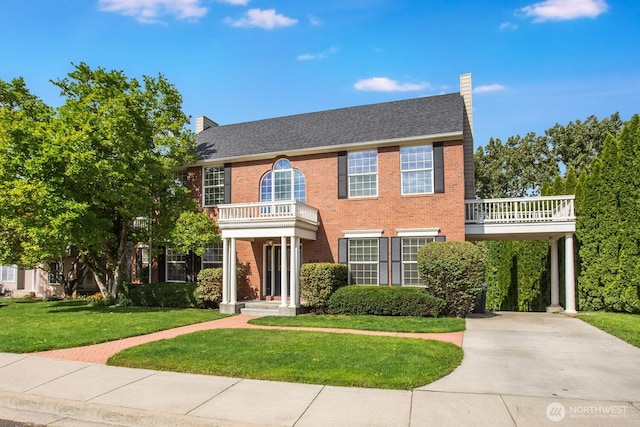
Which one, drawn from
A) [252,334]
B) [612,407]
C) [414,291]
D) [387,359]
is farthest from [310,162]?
[612,407]

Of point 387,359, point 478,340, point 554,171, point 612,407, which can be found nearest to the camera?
point 612,407

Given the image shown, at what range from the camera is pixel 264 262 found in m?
18.2

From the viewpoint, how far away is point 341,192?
17297 mm

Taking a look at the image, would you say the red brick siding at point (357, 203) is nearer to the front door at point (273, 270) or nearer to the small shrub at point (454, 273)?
the front door at point (273, 270)

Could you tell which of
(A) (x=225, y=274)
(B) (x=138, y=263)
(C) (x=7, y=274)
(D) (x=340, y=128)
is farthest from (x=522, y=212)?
(C) (x=7, y=274)

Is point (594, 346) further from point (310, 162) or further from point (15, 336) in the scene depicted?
point (15, 336)

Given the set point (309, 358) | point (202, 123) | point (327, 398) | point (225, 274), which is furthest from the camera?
point (202, 123)

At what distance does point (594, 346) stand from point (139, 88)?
710 inches

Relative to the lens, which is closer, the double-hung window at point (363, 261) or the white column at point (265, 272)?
the double-hung window at point (363, 261)

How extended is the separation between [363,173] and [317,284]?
4.81 m

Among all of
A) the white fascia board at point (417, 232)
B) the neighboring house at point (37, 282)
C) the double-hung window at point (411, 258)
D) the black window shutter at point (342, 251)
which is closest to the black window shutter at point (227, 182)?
the black window shutter at point (342, 251)

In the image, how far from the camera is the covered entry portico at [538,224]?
15.4 meters

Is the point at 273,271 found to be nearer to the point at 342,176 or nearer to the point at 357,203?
the point at 357,203

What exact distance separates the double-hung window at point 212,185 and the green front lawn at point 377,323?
23.5 feet
